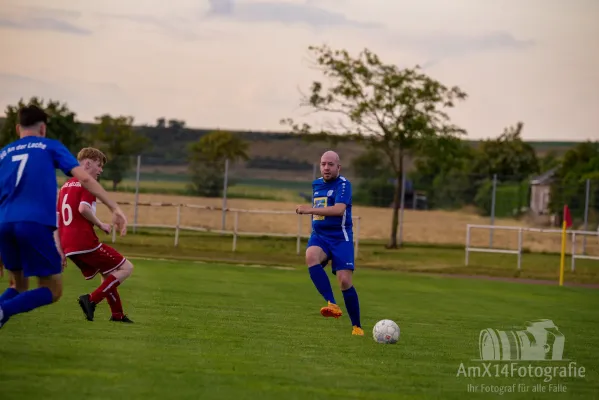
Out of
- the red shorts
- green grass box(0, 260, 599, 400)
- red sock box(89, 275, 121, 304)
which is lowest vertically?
green grass box(0, 260, 599, 400)

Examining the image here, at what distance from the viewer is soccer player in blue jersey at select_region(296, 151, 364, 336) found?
11.2 m

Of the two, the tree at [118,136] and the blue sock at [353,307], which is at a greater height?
the tree at [118,136]

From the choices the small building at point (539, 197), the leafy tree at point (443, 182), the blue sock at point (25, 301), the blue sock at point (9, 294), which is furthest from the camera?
the small building at point (539, 197)

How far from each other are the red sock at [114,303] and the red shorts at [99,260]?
22 centimetres

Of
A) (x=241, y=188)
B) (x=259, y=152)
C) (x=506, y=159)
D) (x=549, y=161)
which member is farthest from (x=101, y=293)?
(x=549, y=161)

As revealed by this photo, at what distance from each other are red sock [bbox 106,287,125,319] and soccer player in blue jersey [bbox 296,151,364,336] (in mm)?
2161

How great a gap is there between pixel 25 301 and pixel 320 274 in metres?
4.71

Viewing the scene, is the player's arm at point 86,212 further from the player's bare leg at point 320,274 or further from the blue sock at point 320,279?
the blue sock at point 320,279

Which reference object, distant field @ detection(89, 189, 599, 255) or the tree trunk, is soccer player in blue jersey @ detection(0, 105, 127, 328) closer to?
the tree trunk

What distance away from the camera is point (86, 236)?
1040 centimetres

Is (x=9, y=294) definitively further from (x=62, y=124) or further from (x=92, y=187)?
(x=62, y=124)

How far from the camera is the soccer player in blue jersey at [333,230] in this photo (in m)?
11.2

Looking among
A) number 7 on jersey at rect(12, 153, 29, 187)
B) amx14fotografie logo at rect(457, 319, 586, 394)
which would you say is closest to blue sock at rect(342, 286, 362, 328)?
amx14fotografie logo at rect(457, 319, 586, 394)

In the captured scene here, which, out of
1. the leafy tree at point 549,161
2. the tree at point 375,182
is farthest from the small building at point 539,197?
the leafy tree at point 549,161
